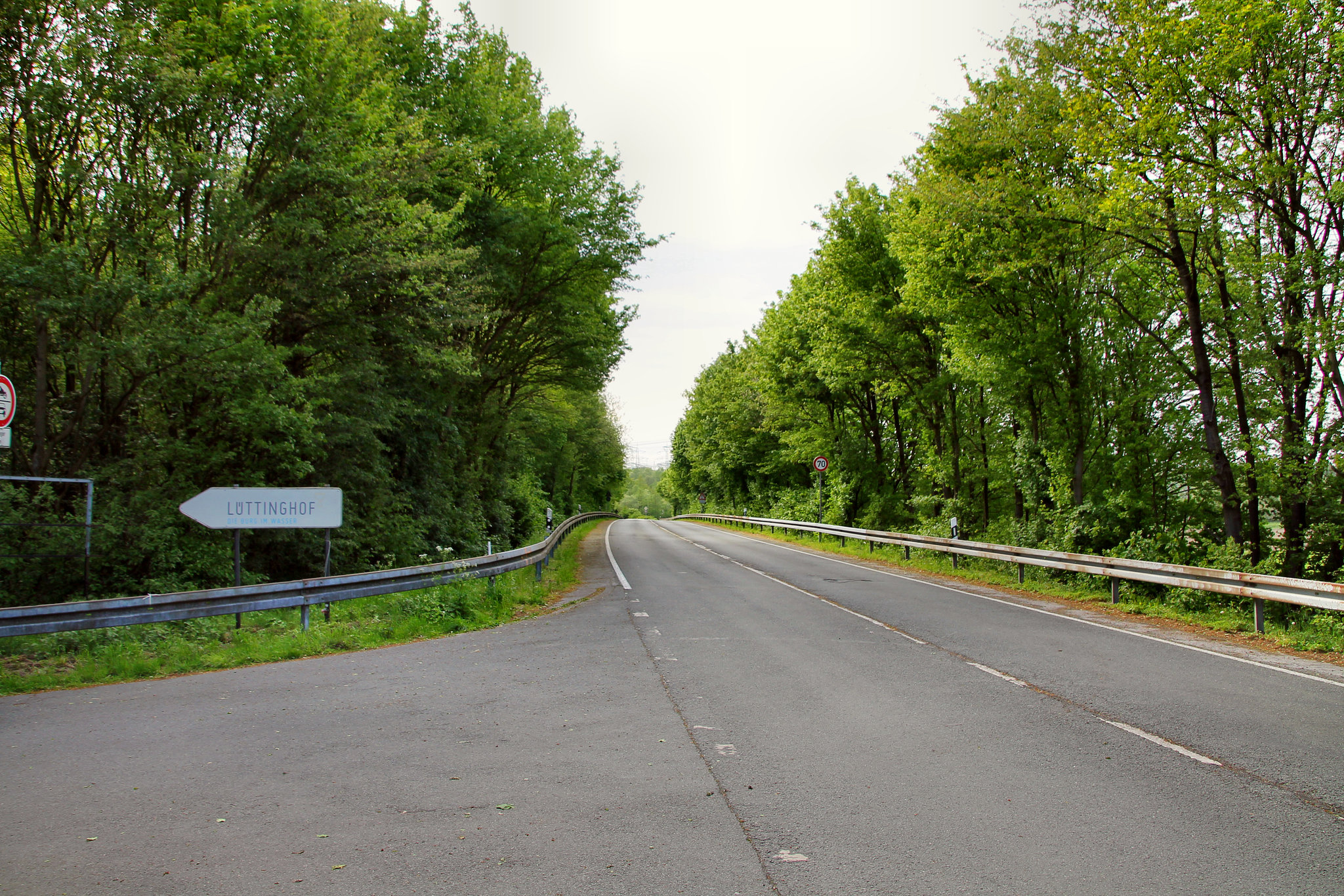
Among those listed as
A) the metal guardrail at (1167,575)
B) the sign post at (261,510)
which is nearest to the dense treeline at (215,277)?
the sign post at (261,510)

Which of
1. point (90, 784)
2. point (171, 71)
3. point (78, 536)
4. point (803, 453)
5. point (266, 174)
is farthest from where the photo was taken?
point (803, 453)

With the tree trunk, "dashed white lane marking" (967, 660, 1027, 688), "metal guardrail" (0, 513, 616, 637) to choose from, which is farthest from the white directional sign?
the tree trunk

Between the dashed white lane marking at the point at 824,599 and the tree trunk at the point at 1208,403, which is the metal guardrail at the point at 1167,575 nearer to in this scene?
the tree trunk at the point at 1208,403

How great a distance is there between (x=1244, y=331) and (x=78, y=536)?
1870cm

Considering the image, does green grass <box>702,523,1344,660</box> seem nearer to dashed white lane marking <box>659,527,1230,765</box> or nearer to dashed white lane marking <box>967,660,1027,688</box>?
dashed white lane marking <box>659,527,1230,765</box>

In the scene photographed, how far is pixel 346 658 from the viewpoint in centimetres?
892

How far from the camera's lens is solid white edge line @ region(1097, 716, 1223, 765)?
512 cm

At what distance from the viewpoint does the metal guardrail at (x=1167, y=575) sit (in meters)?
9.79

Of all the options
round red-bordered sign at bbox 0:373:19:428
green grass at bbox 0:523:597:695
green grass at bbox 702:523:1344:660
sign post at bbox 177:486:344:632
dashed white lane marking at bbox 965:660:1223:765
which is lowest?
green grass at bbox 0:523:597:695

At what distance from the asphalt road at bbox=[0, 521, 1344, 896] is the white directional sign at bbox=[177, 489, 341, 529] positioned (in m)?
2.58

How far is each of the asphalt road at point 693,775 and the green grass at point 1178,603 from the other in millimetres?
1841

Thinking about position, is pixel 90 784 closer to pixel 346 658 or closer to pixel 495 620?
pixel 346 658

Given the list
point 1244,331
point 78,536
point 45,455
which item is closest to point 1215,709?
point 1244,331

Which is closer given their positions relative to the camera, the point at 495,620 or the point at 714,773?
the point at 714,773
